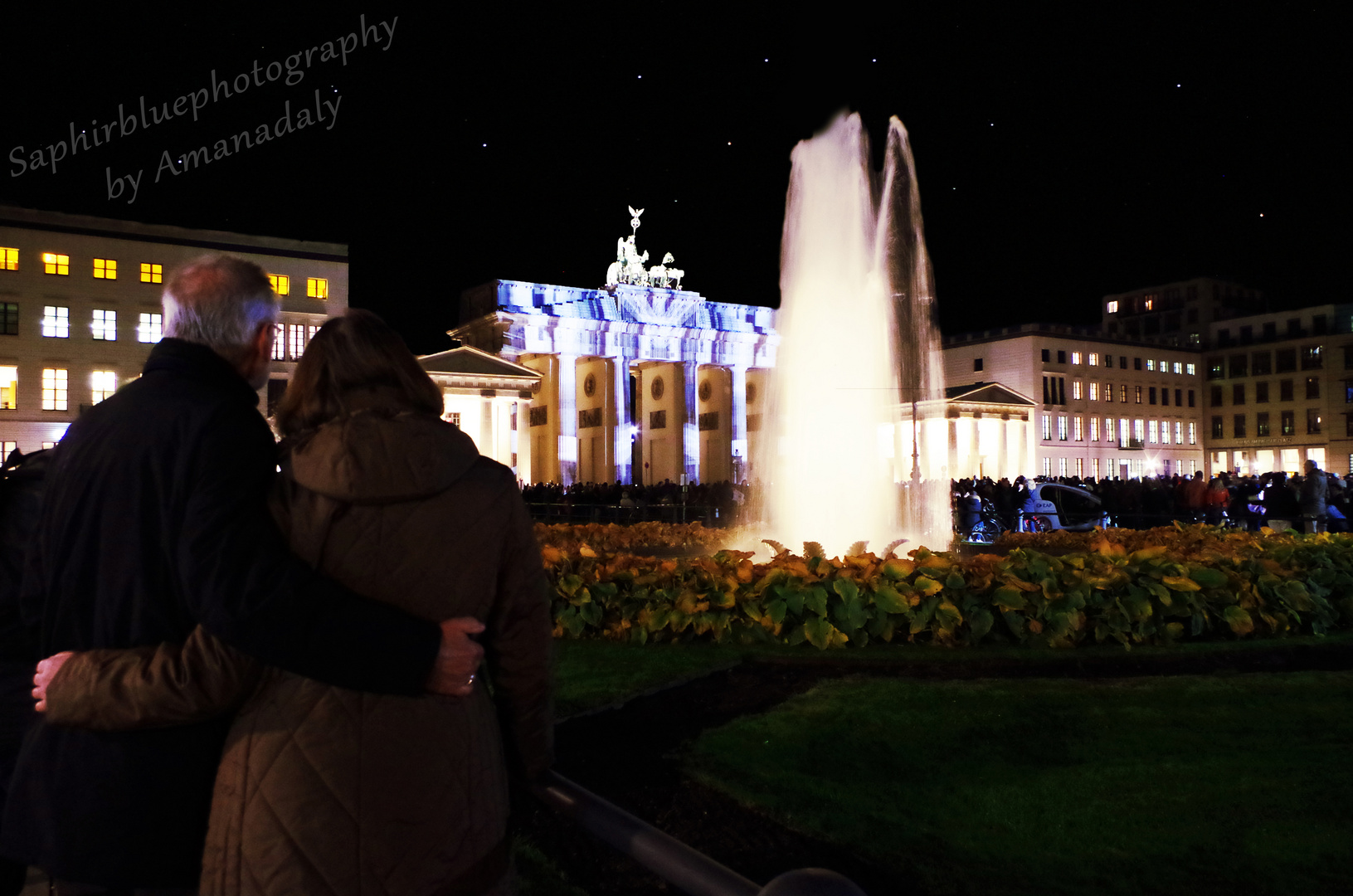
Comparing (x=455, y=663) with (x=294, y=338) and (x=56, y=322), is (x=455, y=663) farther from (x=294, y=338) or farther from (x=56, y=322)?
(x=294, y=338)

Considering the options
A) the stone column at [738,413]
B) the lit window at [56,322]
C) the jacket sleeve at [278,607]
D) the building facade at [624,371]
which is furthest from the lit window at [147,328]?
the jacket sleeve at [278,607]

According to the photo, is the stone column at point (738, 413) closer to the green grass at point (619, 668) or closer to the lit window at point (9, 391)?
the lit window at point (9, 391)

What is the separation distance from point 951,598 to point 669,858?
24.7 ft

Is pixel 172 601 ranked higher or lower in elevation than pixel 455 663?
higher

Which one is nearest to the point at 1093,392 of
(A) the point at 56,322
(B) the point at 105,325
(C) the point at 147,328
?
(C) the point at 147,328

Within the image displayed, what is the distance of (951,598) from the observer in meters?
9.22

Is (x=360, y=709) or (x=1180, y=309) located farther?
(x=1180, y=309)

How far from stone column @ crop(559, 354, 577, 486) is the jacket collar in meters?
61.2

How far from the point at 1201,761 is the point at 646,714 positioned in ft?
11.3

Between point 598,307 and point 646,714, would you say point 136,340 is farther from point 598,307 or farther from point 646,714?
point 646,714

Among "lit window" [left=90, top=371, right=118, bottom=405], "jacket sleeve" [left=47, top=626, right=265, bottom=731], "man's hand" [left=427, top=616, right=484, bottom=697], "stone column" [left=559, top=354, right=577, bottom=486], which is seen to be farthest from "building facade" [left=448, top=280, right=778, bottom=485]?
"man's hand" [left=427, top=616, right=484, bottom=697]

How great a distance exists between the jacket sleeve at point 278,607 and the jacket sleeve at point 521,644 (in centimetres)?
27

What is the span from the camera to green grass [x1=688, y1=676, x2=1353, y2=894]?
4.44m

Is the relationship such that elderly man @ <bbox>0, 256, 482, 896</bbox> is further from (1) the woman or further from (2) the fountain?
(2) the fountain
